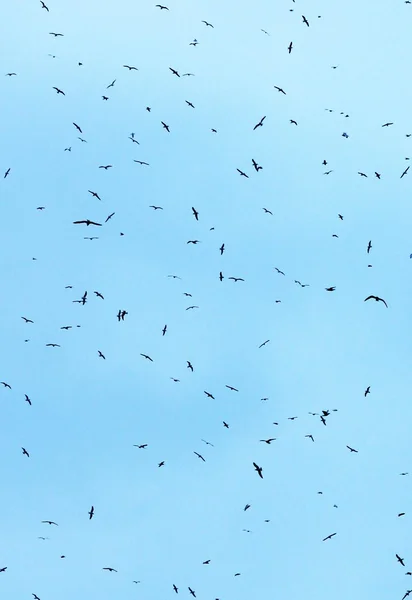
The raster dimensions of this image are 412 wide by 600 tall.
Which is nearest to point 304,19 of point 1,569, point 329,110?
point 329,110

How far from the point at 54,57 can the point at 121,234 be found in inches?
355

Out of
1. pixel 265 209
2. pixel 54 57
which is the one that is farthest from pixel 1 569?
pixel 54 57

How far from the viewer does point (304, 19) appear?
36.1m

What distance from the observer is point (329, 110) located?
125ft

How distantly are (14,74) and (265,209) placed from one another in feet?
43.5

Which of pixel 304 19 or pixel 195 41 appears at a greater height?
pixel 304 19

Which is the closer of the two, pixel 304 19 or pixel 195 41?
pixel 304 19

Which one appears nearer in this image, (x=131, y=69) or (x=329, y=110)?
(x=329, y=110)

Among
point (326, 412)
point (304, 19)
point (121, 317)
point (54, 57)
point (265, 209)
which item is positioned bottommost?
point (326, 412)

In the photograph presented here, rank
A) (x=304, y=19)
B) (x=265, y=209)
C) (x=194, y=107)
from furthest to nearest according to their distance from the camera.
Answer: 1. (x=265, y=209)
2. (x=194, y=107)
3. (x=304, y=19)

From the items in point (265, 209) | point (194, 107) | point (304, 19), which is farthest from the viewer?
point (265, 209)

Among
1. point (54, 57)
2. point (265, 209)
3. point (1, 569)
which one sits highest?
point (54, 57)

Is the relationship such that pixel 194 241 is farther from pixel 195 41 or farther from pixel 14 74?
pixel 14 74

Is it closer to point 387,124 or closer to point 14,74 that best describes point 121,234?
point 14,74
